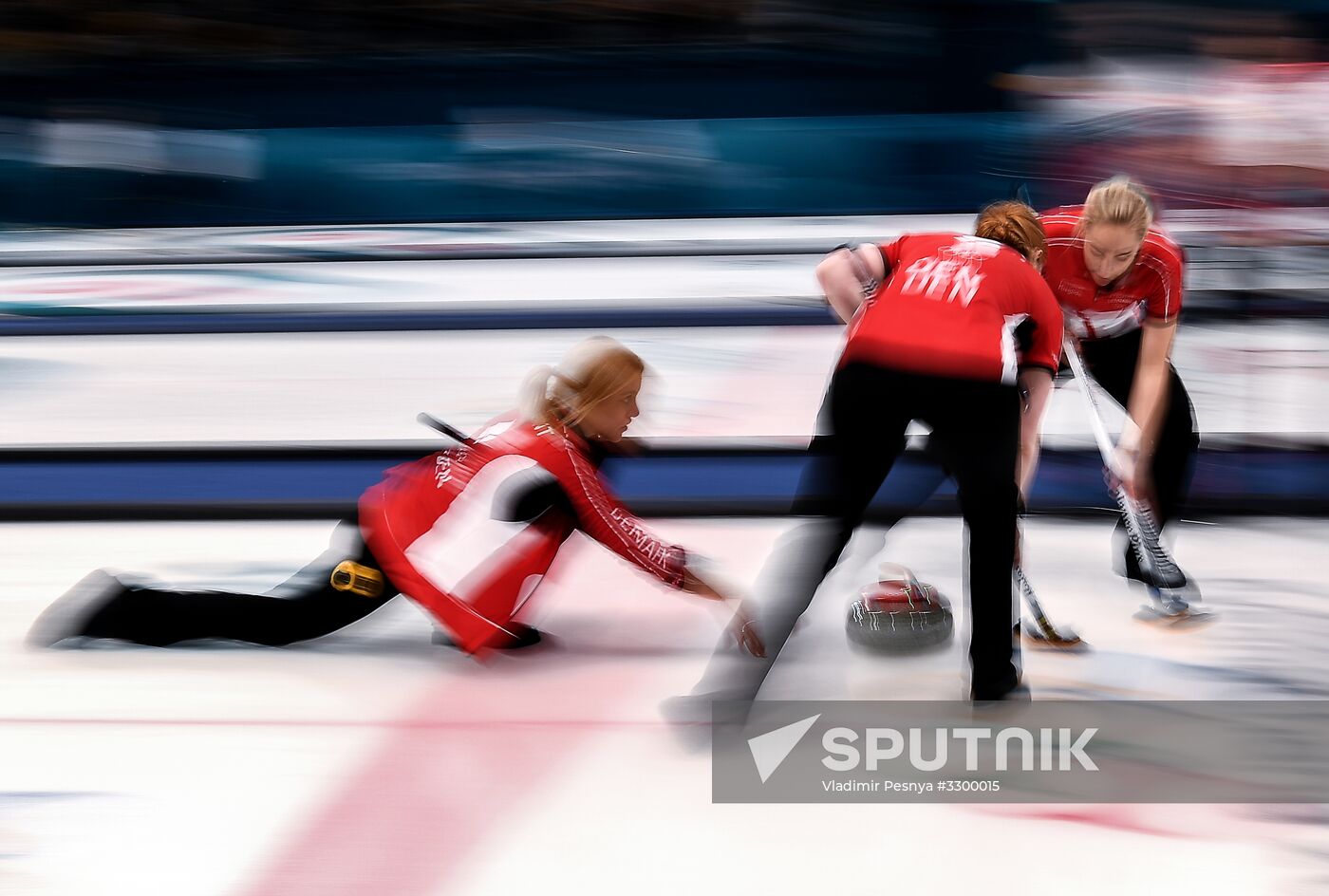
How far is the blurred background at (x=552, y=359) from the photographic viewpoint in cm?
203

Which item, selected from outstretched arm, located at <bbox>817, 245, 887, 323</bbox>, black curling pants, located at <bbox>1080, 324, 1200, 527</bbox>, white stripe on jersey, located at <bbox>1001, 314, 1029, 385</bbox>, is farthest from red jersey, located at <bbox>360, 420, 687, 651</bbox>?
black curling pants, located at <bbox>1080, 324, 1200, 527</bbox>

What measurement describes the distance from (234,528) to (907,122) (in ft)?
26.2

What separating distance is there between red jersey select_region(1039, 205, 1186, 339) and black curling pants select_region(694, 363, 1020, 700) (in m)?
0.63

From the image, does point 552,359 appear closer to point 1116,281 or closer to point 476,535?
point 476,535

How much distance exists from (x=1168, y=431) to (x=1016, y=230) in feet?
2.68

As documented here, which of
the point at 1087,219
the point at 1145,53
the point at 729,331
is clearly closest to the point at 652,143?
the point at 1145,53

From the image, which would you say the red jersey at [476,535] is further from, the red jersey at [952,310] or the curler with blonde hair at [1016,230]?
the curler with blonde hair at [1016,230]

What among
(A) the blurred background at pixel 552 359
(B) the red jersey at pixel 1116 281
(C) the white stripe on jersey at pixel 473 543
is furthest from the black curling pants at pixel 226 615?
(B) the red jersey at pixel 1116 281

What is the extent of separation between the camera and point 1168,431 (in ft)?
9.37

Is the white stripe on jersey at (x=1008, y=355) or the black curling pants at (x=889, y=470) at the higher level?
the white stripe on jersey at (x=1008, y=355)

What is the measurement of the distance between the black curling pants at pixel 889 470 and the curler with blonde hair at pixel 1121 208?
47 cm

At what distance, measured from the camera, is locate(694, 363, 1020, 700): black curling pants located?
2125 mm

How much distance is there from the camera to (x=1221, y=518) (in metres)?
3.50

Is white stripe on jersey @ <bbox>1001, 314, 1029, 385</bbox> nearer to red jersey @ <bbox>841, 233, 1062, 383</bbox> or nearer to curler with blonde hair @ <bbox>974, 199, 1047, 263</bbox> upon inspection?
red jersey @ <bbox>841, 233, 1062, 383</bbox>
